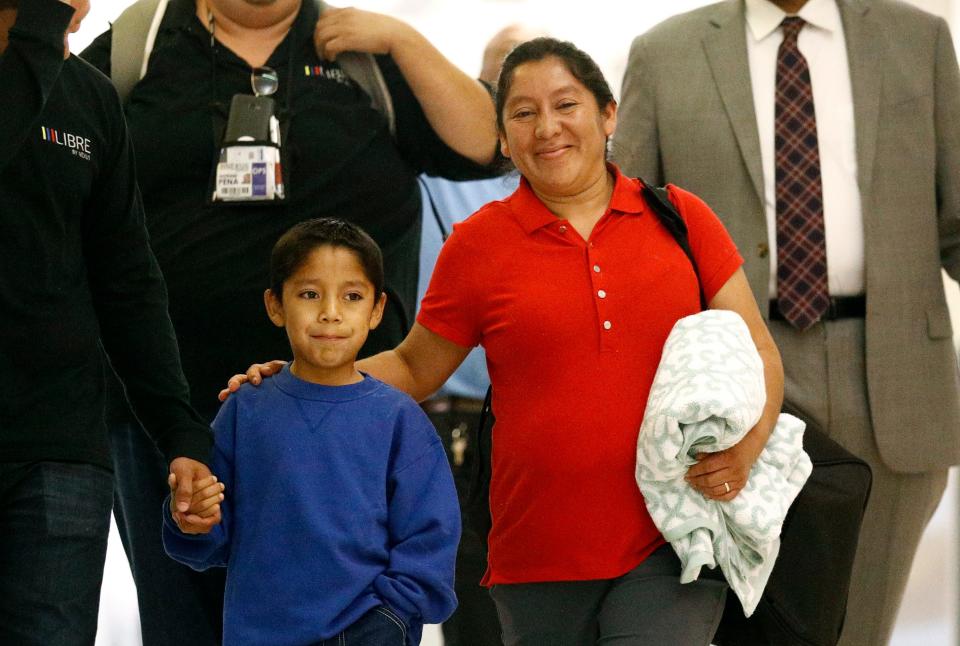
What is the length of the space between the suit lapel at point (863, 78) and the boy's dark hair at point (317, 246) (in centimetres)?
141

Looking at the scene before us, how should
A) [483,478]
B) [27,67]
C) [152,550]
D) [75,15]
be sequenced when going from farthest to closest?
[152,550] < [483,478] < [75,15] < [27,67]

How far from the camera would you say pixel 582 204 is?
2.92 metres

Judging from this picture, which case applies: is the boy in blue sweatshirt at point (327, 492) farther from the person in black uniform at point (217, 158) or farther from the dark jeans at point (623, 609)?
the person in black uniform at point (217, 158)

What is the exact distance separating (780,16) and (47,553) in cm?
224

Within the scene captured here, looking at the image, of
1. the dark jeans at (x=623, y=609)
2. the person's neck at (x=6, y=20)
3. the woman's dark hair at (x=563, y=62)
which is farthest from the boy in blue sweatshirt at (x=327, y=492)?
the person's neck at (x=6, y=20)

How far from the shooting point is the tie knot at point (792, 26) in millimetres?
3748

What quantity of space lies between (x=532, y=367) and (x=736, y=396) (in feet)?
1.30

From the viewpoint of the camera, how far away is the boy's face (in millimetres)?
2646

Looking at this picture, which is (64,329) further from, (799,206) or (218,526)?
(799,206)

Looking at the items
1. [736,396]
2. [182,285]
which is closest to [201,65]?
[182,285]

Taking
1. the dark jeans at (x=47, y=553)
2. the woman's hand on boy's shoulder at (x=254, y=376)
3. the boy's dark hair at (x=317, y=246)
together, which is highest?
the boy's dark hair at (x=317, y=246)

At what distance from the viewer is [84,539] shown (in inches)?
99.5

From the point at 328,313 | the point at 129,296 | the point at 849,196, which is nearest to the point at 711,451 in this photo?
the point at 328,313

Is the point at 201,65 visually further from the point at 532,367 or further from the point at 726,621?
the point at 726,621
